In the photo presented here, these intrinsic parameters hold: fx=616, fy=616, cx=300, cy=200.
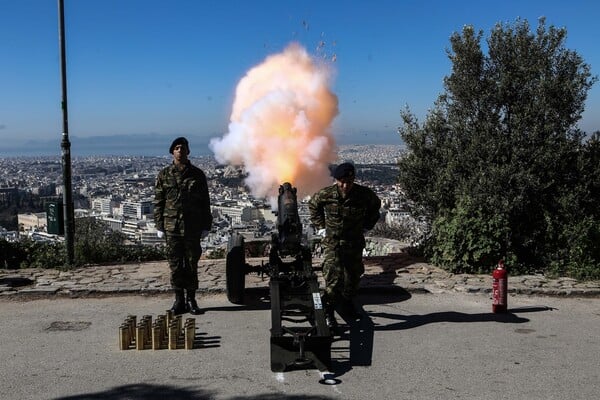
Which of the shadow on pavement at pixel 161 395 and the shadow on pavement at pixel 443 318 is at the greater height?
the shadow on pavement at pixel 443 318

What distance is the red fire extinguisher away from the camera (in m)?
7.66

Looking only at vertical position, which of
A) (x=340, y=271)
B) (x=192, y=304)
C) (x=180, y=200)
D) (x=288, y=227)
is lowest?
(x=192, y=304)

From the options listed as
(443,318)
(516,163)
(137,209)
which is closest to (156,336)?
(443,318)

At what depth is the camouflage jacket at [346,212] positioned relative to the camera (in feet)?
23.1

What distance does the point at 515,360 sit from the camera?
19.8 ft

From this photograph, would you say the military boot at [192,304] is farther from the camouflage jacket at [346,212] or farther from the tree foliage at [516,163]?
the tree foliage at [516,163]

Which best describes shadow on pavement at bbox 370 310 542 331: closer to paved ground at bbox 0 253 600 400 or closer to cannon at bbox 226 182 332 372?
paved ground at bbox 0 253 600 400

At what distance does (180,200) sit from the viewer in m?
7.77

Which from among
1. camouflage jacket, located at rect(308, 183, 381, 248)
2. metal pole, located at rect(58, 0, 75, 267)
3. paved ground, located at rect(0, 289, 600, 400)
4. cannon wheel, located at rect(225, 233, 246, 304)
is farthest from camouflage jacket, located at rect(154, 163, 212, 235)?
metal pole, located at rect(58, 0, 75, 267)

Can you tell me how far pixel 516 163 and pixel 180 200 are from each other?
5.99 m

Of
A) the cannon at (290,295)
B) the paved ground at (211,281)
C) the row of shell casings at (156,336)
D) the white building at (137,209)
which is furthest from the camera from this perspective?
the white building at (137,209)

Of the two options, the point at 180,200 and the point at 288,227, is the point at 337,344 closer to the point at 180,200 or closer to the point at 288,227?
the point at 288,227

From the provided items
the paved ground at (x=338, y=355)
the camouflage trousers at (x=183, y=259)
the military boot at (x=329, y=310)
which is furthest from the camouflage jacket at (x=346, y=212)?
the camouflage trousers at (x=183, y=259)

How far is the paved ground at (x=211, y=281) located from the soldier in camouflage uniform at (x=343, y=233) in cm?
187
